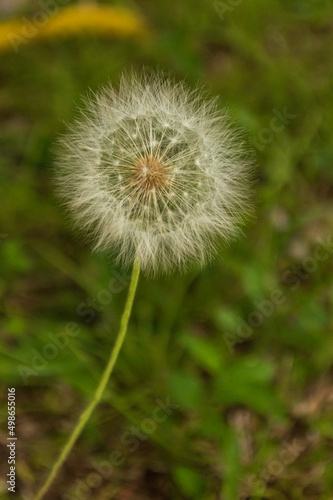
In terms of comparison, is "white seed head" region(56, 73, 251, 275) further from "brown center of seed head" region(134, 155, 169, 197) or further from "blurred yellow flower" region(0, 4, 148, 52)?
"blurred yellow flower" region(0, 4, 148, 52)

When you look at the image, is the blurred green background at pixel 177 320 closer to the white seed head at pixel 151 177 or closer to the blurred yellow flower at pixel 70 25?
the blurred yellow flower at pixel 70 25

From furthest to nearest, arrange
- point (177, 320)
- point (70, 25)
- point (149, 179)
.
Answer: point (70, 25) → point (177, 320) → point (149, 179)

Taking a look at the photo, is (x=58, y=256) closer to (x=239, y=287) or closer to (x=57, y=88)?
(x=239, y=287)

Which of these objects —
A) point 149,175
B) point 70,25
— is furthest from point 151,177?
point 70,25

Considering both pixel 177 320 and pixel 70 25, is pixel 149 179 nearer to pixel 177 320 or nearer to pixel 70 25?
pixel 177 320

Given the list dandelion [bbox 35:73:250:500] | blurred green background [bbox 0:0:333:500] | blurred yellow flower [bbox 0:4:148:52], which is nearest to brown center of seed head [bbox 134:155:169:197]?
dandelion [bbox 35:73:250:500]

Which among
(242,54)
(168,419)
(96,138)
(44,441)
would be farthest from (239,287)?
(242,54)

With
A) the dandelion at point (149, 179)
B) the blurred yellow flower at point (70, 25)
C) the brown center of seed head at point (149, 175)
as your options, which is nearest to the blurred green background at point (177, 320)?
the blurred yellow flower at point (70, 25)
